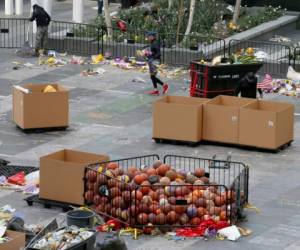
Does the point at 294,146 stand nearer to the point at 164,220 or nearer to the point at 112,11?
the point at 164,220

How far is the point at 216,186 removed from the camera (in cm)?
1912

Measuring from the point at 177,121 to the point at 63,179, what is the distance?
4861mm

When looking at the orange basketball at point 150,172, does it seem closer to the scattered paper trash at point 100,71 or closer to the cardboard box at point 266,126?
the cardboard box at point 266,126

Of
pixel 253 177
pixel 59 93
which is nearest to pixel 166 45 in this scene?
pixel 59 93

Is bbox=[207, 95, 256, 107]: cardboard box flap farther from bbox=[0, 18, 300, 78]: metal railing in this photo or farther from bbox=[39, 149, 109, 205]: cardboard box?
bbox=[0, 18, 300, 78]: metal railing

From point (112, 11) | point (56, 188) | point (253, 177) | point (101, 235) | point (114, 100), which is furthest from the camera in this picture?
point (112, 11)

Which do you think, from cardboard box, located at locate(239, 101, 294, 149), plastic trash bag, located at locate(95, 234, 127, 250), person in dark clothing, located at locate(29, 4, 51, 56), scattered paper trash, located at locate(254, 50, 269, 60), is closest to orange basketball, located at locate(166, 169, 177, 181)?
plastic trash bag, located at locate(95, 234, 127, 250)

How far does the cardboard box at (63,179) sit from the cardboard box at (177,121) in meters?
4.12

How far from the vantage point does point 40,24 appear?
111ft

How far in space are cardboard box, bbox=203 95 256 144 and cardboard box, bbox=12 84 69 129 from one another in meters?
3.15

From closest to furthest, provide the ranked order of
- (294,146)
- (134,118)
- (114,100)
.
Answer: (294,146) → (134,118) → (114,100)

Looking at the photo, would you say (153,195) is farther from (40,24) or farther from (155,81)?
(40,24)

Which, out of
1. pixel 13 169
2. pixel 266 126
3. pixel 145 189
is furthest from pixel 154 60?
pixel 145 189

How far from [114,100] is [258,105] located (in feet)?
17.7
